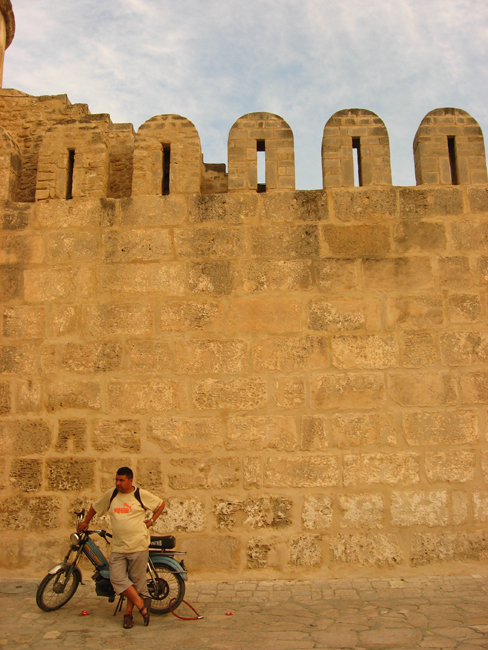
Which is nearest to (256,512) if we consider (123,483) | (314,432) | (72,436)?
(314,432)

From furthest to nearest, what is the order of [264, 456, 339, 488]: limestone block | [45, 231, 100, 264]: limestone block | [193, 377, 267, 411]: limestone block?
[45, 231, 100, 264]: limestone block
[193, 377, 267, 411]: limestone block
[264, 456, 339, 488]: limestone block

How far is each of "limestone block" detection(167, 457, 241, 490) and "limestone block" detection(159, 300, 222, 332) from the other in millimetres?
1089

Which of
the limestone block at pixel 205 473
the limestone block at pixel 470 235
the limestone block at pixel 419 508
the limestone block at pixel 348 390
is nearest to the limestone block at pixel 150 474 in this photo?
the limestone block at pixel 205 473

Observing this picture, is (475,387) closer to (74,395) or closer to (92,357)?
(92,357)

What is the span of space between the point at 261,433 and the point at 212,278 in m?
1.37

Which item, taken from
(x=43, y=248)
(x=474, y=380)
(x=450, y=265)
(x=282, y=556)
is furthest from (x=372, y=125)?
(x=282, y=556)

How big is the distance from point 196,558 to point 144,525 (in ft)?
2.73

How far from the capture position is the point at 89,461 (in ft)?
14.1

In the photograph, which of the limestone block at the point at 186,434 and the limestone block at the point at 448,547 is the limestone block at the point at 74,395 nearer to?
the limestone block at the point at 186,434

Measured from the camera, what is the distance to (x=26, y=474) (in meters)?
4.34

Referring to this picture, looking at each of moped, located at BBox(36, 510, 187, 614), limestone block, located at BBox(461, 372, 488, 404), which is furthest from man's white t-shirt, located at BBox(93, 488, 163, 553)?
limestone block, located at BBox(461, 372, 488, 404)

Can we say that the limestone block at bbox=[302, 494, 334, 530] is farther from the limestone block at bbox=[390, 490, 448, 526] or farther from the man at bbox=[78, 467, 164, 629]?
the man at bbox=[78, 467, 164, 629]

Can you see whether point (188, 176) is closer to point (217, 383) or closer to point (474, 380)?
point (217, 383)

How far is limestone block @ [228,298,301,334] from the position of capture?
4410mm
